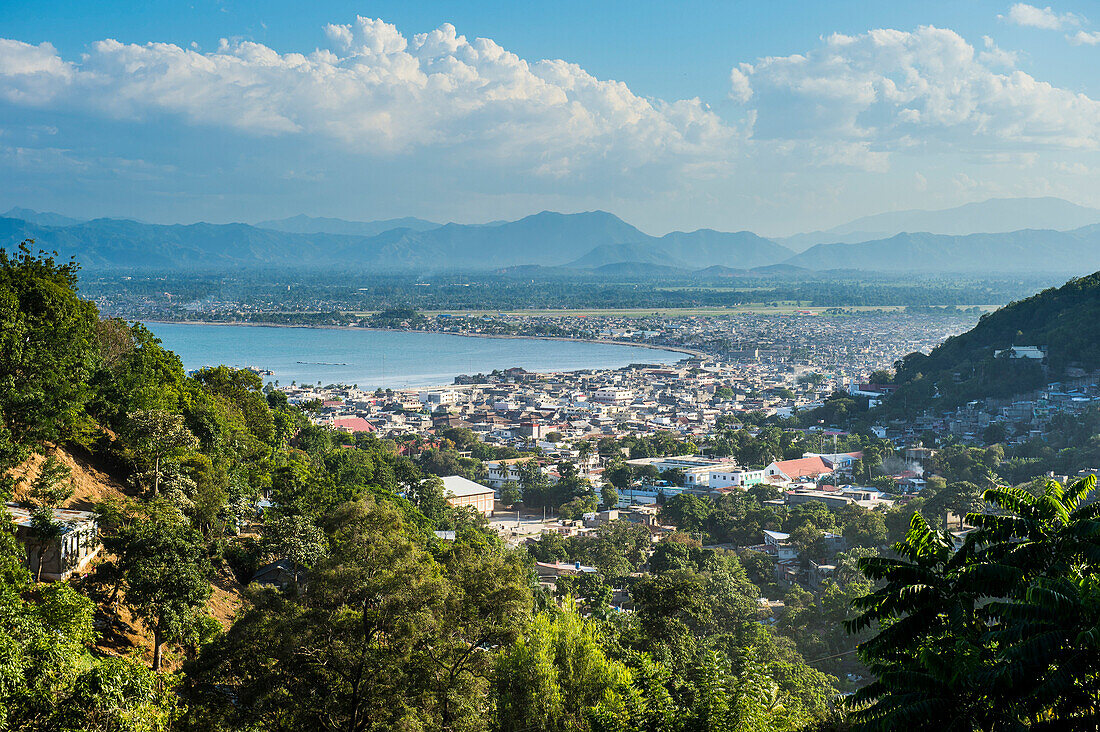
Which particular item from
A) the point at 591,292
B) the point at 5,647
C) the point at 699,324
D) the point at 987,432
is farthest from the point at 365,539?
the point at 591,292

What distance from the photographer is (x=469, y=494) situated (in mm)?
22141

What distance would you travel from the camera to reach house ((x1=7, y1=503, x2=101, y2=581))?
7.32 m

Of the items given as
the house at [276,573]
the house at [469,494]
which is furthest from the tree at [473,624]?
the house at [469,494]

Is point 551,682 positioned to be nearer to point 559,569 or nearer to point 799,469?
point 559,569

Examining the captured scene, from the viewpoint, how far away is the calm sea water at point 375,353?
51906 millimetres

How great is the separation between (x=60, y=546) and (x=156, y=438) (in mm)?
2694

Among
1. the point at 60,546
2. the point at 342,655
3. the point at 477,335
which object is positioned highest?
the point at 60,546

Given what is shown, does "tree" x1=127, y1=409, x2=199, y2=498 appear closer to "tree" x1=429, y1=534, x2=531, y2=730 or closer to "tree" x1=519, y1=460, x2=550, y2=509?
"tree" x1=429, y1=534, x2=531, y2=730

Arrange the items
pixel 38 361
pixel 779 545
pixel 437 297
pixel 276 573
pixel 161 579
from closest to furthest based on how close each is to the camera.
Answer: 1. pixel 161 579
2. pixel 38 361
3. pixel 276 573
4. pixel 779 545
5. pixel 437 297

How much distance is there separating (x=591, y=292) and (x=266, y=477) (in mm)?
A: 117541

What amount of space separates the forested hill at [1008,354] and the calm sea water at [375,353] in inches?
916

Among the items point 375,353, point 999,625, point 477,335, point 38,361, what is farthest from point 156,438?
point 477,335

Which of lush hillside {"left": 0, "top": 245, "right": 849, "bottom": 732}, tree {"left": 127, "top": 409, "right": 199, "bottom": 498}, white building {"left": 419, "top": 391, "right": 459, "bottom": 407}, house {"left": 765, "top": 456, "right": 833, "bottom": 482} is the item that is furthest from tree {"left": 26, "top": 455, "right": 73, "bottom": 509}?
white building {"left": 419, "top": 391, "right": 459, "bottom": 407}

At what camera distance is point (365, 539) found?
5688 mm
